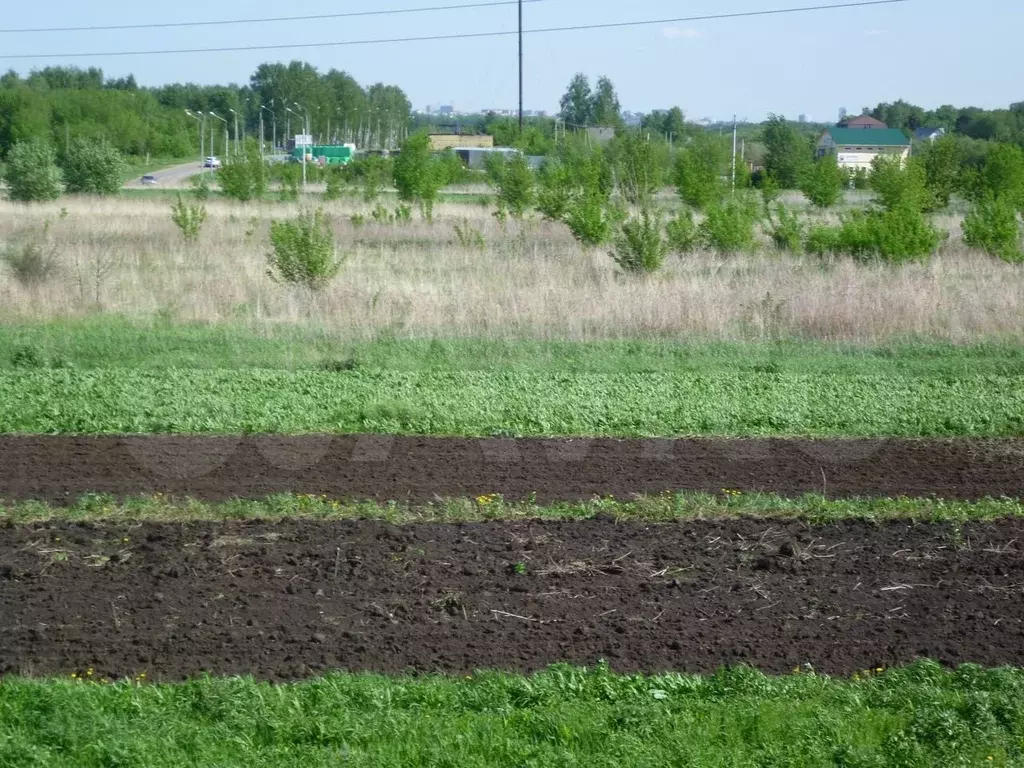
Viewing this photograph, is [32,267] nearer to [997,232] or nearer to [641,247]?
[641,247]

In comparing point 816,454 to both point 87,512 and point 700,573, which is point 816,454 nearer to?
point 700,573

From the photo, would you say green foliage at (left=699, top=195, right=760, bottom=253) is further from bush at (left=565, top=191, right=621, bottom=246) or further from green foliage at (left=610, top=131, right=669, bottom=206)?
bush at (left=565, top=191, right=621, bottom=246)

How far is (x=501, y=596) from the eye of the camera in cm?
638

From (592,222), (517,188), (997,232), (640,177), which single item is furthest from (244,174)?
(997,232)

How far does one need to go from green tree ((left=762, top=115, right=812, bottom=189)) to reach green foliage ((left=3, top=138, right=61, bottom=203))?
2813 cm

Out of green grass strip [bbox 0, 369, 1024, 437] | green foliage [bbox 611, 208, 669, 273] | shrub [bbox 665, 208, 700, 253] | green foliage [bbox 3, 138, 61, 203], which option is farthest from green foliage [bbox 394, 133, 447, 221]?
green grass strip [bbox 0, 369, 1024, 437]

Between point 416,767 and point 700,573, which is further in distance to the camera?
point 700,573

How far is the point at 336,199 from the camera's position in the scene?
147ft

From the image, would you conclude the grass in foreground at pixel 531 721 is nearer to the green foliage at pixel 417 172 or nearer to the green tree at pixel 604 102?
the green foliage at pixel 417 172

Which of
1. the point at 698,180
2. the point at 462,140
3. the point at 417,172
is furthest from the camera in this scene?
the point at 462,140

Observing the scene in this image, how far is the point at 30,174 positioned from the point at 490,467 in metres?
34.6

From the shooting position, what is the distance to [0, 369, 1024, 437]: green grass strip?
10602 mm

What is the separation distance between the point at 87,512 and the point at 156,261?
16587mm

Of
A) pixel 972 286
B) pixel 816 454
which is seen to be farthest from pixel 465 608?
pixel 972 286
